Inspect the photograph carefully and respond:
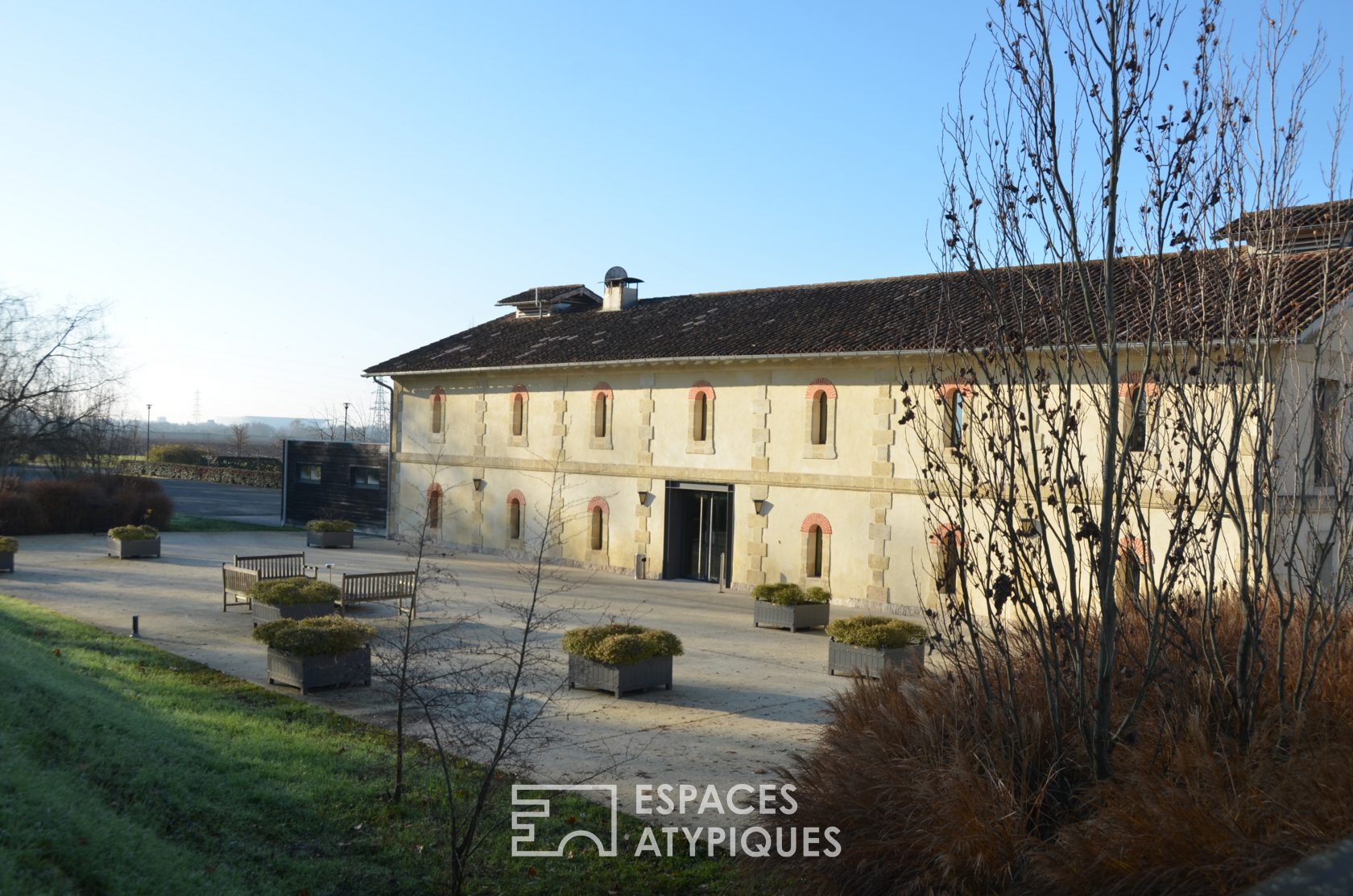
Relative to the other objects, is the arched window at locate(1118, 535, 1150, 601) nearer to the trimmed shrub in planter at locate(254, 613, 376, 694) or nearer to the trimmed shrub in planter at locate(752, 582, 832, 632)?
the trimmed shrub in planter at locate(254, 613, 376, 694)

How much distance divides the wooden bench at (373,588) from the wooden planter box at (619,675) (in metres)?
6.20

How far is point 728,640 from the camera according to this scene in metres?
17.8

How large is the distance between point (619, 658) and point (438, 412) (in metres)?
22.3

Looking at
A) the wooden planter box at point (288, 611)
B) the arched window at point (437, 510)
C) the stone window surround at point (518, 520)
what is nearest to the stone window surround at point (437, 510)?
the arched window at point (437, 510)

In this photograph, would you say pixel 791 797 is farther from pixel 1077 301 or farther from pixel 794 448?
pixel 794 448

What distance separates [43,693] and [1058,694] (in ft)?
26.3

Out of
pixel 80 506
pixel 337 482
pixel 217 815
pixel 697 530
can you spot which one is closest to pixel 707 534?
pixel 697 530

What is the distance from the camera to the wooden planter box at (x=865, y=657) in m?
14.1

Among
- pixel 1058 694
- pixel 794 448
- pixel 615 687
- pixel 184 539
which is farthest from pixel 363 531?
pixel 1058 694

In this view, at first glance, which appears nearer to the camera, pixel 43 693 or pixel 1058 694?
pixel 1058 694

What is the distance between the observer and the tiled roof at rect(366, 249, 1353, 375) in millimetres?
6891

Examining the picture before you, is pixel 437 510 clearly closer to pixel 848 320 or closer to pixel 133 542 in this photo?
pixel 133 542

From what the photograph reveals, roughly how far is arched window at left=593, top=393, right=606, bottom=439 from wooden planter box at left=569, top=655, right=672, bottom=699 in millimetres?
15241

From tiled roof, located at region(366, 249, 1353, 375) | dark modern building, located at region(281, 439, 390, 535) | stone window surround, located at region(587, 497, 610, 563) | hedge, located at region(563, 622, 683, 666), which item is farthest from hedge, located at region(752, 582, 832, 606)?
dark modern building, located at region(281, 439, 390, 535)
